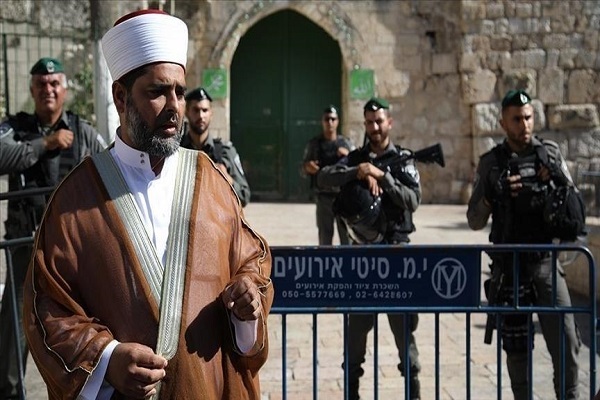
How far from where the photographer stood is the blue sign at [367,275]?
3.57 metres

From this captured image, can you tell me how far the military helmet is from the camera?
484cm

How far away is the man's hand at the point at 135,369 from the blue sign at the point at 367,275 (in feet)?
5.00

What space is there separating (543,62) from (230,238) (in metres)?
13.1

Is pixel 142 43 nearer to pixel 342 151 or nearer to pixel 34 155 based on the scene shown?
pixel 34 155

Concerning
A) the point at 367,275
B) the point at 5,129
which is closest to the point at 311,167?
the point at 5,129

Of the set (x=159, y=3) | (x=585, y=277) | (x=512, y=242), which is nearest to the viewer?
(x=512, y=242)

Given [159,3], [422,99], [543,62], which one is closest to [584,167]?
[543,62]

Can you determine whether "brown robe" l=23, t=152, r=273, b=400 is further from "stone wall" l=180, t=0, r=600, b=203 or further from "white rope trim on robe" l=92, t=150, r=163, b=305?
"stone wall" l=180, t=0, r=600, b=203

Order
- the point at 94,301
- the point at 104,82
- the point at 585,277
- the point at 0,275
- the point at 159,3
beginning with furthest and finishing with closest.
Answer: the point at 159,3 < the point at 585,277 < the point at 0,275 < the point at 104,82 < the point at 94,301

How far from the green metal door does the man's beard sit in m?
12.4

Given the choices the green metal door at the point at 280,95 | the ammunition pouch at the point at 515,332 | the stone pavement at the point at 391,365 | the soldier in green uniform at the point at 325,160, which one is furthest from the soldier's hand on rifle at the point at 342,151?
the green metal door at the point at 280,95

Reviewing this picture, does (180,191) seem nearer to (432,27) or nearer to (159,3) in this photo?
(159,3)

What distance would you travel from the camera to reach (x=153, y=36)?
2299 millimetres

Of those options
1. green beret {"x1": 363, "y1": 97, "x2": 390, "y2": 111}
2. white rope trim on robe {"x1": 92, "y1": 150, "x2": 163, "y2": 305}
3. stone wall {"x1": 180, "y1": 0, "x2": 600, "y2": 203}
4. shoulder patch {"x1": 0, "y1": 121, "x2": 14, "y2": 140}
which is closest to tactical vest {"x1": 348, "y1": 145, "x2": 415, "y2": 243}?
green beret {"x1": 363, "y1": 97, "x2": 390, "y2": 111}
